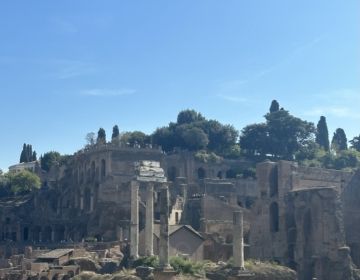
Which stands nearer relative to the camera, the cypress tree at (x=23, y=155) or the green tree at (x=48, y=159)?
the green tree at (x=48, y=159)

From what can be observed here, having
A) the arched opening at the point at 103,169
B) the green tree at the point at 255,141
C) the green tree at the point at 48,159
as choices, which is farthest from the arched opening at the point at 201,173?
the green tree at the point at 48,159

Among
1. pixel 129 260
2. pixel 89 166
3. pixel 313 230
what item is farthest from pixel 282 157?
pixel 129 260

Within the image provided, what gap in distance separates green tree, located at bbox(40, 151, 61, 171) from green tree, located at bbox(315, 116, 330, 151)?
107 feet

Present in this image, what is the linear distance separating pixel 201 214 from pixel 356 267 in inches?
538

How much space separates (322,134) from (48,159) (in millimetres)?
35039

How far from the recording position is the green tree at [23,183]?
8500 cm

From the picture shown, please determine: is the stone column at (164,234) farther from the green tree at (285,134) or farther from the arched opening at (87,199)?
the green tree at (285,134)

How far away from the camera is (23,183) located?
3366 inches

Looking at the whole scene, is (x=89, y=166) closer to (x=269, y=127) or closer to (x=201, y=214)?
(x=201, y=214)

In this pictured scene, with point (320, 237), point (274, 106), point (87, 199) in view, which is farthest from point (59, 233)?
point (274, 106)

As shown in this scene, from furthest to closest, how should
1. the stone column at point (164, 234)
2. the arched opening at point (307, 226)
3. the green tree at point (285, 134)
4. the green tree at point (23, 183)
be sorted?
the green tree at point (285, 134) → the green tree at point (23, 183) → the arched opening at point (307, 226) → the stone column at point (164, 234)

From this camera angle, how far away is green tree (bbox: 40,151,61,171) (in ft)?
324

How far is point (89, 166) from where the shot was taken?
75312 mm

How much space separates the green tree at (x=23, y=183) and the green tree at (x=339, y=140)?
3643cm
